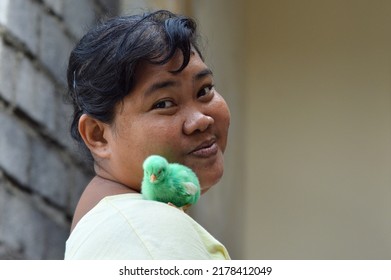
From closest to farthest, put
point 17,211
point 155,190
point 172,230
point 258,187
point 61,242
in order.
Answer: point 172,230
point 155,190
point 17,211
point 61,242
point 258,187

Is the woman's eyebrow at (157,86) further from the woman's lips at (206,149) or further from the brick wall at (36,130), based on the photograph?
the brick wall at (36,130)

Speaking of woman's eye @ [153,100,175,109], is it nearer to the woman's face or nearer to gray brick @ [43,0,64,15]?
the woman's face

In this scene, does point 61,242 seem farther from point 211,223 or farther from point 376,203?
point 376,203

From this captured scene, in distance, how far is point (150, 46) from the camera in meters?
1.30

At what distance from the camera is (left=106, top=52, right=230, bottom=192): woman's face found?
129cm

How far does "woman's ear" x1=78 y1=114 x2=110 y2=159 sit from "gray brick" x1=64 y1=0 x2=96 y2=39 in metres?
1.04

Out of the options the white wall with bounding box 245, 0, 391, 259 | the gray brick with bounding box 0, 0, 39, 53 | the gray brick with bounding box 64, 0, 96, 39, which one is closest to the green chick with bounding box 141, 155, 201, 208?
the gray brick with bounding box 0, 0, 39, 53

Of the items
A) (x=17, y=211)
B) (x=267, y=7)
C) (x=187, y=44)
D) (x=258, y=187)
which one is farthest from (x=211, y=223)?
(x=187, y=44)

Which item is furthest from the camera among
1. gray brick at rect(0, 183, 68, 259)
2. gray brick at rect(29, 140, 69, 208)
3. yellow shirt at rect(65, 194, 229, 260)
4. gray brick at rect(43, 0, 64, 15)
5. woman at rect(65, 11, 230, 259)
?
gray brick at rect(43, 0, 64, 15)

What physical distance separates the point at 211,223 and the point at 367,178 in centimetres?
51

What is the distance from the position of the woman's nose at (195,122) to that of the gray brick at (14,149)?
0.84 metres

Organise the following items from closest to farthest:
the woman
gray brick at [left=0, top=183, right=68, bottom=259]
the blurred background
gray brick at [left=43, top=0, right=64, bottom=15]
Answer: the woman → gray brick at [left=0, top=183, right=68, bottom=259] → gray brick at [left=43, top=0, right=64, bottom=15] → the blurred background

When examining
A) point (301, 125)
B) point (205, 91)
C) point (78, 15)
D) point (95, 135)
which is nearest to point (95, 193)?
point (95, 135)

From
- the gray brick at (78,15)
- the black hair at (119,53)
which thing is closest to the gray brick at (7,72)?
the gray brick at (78,15)
